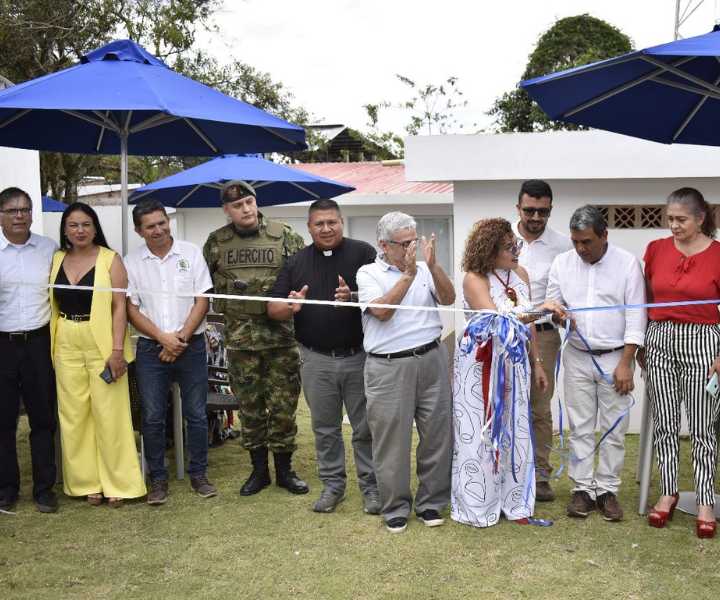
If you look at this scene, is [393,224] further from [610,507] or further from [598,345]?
[610,507]

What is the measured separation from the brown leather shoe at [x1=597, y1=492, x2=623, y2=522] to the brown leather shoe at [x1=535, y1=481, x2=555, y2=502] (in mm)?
337

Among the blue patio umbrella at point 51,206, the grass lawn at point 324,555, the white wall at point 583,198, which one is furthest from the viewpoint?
the blue patio umbrella at point 51,206

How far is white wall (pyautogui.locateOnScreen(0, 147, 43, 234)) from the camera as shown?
7.30m

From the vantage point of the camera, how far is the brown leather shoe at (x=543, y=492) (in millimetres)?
4973

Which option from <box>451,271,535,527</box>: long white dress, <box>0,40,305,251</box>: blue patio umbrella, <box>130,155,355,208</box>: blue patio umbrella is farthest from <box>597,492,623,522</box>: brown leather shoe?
<box>130,155,355,208</box>: blue patio umbrella

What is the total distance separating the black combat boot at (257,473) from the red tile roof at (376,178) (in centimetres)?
805

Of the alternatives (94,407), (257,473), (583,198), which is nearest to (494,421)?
(257,473)

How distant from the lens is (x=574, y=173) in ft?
22.7

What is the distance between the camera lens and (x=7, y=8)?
53.8ft

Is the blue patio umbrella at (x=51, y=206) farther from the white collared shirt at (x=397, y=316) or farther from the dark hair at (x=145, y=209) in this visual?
the white collared shirt at (x=397, y=316)

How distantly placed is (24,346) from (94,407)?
528 mm

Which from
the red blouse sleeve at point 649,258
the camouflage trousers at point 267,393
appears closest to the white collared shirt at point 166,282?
the camouflage trousers at point 267,393

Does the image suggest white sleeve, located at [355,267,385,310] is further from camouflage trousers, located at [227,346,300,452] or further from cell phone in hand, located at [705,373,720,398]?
cell phone in hand, located at [705,373,720,398]

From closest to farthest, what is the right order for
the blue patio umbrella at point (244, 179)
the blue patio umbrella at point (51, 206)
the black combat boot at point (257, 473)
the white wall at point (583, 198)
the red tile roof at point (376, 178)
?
the black combat boot at point (257, 473), the white wall at point (583, 198), the blue patio umbrella at point (244, 179), the blue patio umbrella at point (51, 206), the red tile roof at point (376, 178)
